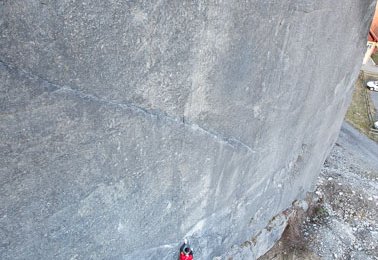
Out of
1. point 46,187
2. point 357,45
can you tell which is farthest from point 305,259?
point 46,187

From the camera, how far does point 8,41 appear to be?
5.48 feet

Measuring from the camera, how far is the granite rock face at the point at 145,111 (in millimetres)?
1881

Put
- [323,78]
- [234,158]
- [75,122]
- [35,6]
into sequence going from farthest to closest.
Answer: [323,78] < [234,158] < [75,122] < [35,6]

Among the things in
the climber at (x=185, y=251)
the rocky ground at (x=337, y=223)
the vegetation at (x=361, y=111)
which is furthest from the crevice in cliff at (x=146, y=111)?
the vegetation at (x=361, y=111)

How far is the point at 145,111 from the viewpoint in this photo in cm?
246

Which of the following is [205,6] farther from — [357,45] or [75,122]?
[357,45]

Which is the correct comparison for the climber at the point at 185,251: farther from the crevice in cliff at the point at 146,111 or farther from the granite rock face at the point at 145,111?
the crevice in cliff at the point at 146,111

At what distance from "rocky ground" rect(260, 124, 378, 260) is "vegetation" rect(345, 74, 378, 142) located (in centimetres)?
392

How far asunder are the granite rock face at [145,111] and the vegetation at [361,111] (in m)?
7.72

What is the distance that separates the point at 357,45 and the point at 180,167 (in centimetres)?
300

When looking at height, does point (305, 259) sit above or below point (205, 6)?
below

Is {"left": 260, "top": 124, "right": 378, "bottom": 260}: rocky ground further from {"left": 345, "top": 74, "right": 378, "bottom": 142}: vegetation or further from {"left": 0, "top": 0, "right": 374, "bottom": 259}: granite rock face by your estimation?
{"left": 345, "top": 74, "right": 378, "bottom": 142}: vegetation

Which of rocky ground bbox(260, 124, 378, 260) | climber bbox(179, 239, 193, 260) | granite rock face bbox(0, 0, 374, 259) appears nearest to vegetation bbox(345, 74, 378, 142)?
rocky ground bbox(260, 124, 378, 260)

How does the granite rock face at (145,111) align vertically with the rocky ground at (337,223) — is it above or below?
above
